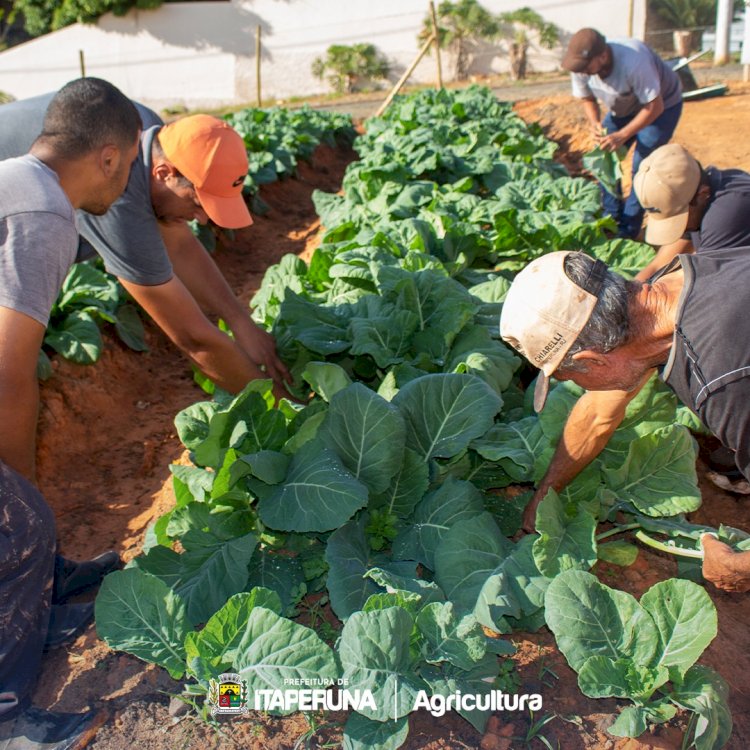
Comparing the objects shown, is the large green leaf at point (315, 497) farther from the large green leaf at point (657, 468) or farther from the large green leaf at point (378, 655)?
the large green leaf at point (657, 468)

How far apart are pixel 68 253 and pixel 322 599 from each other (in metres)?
1.47

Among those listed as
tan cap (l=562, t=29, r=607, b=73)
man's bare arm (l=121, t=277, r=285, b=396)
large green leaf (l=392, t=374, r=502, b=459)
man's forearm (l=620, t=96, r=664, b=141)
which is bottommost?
large green leaf (l=392, t=374, r=502, b=459)

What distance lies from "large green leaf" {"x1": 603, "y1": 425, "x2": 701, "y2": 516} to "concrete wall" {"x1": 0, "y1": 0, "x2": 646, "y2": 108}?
1029 inches

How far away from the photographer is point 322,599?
8.72 feet

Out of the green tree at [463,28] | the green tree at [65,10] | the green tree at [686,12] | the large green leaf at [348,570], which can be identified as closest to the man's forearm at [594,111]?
the large green leaf at [348,570]

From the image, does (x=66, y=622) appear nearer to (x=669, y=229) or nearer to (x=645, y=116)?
(x=669, y=229)

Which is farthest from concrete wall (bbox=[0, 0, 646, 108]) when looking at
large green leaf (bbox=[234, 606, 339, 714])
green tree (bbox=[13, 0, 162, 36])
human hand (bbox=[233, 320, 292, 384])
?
large green leaf (bbox=[234, 606, 339, 714])

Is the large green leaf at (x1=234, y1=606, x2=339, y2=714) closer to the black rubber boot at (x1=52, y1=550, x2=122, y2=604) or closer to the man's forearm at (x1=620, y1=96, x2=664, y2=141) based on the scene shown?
the black rubber boot at (x1=52, y1=550, x2=122, y2=604)

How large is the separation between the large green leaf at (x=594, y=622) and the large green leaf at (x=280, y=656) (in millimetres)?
699

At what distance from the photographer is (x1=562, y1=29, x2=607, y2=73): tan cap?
5895 mm

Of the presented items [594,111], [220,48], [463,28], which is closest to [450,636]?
[594,111]

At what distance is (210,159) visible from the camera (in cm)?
299

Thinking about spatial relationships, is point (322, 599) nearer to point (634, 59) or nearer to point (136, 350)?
point (136, 350)

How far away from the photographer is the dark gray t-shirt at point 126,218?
3.12 m
